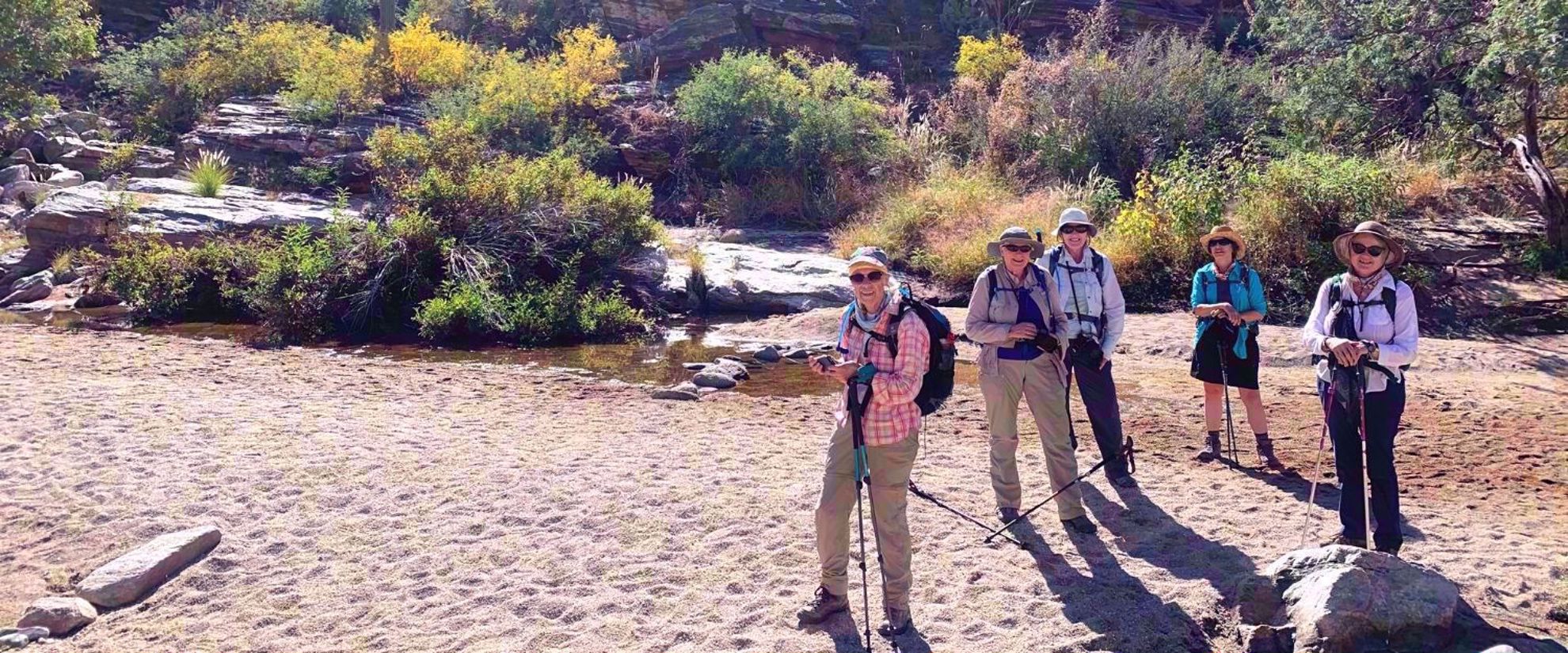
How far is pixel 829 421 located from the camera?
909 cm

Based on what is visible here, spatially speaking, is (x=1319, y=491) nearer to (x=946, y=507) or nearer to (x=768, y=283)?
(x=946, y=507)

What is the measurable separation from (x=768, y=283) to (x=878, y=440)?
1143 centimetres

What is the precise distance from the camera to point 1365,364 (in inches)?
196

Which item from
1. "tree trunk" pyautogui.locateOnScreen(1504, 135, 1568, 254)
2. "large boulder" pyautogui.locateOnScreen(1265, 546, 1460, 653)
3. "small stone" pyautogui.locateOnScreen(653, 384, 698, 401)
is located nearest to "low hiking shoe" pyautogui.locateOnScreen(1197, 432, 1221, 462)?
"large boulder" pyautogui.locateOnScreen(1265, 546, 1460, 653)

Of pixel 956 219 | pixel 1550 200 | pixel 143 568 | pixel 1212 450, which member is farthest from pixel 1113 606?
pixel 956 219

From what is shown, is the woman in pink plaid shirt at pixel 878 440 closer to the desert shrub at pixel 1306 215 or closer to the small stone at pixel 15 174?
the desert shrub at pixel 1306 215

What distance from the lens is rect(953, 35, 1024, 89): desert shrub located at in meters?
23.4

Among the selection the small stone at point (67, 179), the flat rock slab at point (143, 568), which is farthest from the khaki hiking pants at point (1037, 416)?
the small stone at point (67, 179)

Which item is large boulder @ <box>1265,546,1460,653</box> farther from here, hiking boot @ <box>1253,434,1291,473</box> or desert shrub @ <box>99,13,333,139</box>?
desert shrub @ <box>99,13,333,139</box>

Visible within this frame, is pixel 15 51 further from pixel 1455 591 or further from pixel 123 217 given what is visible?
pixel 1455 591

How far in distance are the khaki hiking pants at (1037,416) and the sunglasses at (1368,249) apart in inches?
59.0

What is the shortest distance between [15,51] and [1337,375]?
1008 inches

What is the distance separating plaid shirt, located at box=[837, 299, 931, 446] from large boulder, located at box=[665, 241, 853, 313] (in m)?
10.7

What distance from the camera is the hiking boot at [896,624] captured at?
185 inches
